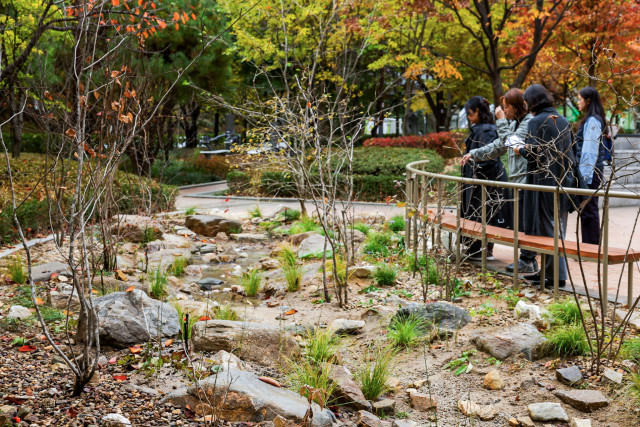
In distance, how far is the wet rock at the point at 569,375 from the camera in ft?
13.4

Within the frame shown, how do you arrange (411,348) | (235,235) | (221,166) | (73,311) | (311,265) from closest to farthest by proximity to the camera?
(411,348) < (73,311) < (311,265) < (235,235) < (221,166)

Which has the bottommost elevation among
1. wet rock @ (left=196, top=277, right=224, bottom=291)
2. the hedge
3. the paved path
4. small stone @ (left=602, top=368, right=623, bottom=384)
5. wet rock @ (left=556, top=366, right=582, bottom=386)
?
wet rock @ (left=196, top=277, right=224, bottom=291)

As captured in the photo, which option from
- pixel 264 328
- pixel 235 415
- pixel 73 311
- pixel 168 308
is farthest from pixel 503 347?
pixel 73 311

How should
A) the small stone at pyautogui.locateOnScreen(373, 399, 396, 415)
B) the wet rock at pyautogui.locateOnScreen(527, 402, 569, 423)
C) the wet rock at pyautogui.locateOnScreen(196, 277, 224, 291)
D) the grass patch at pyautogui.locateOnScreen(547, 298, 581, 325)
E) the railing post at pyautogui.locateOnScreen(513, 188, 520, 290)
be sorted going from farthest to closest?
the wet rock at pyautogui.locateOnScreen(196, 277, 224, 291)
the railing post at pyautogui.locateOnScreen(513, 188, 520, 290)
the grass patch at pyautogui.locateOnScreen(547, 298, 581, 325)
the small stone at pyautogui.locateOnScreen(373, 399, 396, 415)
the wet rock at pyautogui.locateOnScreen(527, 402, 569, 423)

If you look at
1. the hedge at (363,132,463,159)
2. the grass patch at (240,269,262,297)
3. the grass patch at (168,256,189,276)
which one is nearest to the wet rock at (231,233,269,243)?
the grass patch at (168,256,189,276)

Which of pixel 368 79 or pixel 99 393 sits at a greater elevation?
pixel 368 79

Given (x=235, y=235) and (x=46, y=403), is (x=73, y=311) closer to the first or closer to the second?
(x=46, y=403)

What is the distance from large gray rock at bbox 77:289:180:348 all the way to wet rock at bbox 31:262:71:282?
1896 mm

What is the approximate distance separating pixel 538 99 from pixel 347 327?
8.96ft

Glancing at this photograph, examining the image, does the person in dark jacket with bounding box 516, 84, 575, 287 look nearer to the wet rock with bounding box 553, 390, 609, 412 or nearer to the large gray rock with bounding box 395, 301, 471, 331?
the large gray rock with bounding box 395, 301, 471, 331

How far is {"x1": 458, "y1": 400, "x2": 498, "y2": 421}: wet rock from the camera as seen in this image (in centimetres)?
389

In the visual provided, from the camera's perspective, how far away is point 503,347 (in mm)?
4555

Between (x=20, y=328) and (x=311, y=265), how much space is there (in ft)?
11.1

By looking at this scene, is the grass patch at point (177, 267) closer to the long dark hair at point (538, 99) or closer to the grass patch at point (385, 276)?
the grass patch at point (385, 276)
